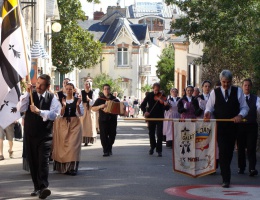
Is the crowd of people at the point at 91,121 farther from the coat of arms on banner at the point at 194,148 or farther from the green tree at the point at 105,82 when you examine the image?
the green tree at the point at 105,82

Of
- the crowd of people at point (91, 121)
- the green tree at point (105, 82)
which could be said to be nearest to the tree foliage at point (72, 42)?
the green tree at point (105, 82)

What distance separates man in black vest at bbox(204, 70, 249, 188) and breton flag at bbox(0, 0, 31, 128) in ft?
10.9

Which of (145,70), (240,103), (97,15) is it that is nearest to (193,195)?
(240,103)

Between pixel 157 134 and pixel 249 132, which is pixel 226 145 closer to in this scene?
pixel 249 132

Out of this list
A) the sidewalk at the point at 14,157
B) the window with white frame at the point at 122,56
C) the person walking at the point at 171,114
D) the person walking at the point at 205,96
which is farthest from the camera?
the window with white frame at the point at 122,56

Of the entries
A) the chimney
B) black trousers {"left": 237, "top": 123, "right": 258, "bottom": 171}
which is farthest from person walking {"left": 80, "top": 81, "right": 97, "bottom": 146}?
the chimney

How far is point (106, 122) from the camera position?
21.9 m

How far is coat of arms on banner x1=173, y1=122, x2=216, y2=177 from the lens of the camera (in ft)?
50.0

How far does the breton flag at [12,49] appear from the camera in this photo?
13.4m

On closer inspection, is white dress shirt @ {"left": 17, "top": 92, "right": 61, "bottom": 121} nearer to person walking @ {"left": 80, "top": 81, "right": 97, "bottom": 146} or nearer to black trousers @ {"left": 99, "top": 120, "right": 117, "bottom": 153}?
black trousers @ {"left": 99, "top": 120, "right": 117, "bottom": 153}

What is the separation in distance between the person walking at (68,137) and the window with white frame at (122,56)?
81901mm

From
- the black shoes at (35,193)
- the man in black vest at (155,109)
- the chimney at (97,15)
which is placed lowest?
the black shoes at (35,193)

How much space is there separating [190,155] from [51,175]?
274cm

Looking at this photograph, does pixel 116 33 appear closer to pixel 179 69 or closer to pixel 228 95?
pixel 179 69
